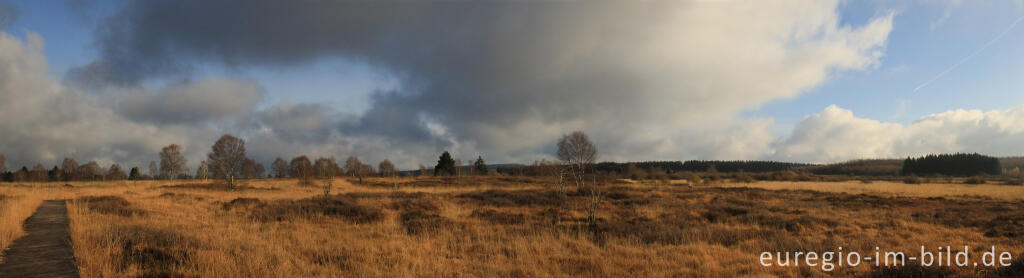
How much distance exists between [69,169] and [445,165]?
3943 inches

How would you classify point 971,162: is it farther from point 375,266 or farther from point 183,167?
point 183,167

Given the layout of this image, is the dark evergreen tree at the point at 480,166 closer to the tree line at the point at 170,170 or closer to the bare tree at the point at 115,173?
the tree line at the point at 170,170

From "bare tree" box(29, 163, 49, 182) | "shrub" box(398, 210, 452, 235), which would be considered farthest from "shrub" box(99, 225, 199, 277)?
"bare tree" box(29, 163, 49, 182)

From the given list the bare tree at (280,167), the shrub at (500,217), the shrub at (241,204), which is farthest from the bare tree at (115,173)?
the shrub at (500,217)

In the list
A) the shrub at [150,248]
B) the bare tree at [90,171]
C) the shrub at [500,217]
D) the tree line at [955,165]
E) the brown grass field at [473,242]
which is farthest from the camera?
the tree line at [955,165]

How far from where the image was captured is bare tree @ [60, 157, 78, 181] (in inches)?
4040

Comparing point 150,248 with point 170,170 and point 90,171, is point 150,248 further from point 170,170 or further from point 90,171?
point 90,171

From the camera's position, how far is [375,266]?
8.55 m

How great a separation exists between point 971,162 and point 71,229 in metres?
184

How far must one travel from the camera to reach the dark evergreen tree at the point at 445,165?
95.2m

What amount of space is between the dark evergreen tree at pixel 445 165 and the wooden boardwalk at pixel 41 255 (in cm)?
8384

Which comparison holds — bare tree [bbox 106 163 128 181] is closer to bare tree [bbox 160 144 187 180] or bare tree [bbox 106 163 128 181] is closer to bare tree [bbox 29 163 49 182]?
bare tree [bbox 29 163 49 182]

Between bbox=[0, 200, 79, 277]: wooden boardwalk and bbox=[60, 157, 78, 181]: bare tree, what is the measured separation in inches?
5330

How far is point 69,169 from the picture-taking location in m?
104
